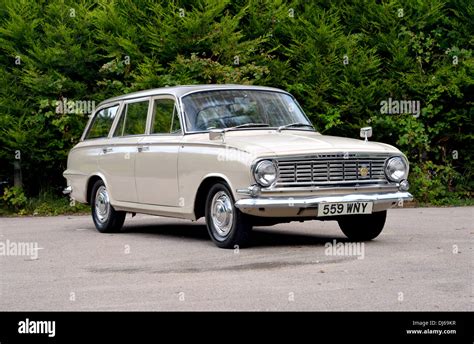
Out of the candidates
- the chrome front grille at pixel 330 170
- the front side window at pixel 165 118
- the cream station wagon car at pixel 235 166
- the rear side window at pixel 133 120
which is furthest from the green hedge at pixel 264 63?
the chrome front grille at pixel 330 170

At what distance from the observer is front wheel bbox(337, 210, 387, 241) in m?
11.1

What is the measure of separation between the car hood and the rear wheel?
2.64 meters

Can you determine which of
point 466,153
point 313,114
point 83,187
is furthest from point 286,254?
point 466,153

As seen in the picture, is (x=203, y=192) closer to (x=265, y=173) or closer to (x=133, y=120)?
(x=265, y=173)

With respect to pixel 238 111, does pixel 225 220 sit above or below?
below

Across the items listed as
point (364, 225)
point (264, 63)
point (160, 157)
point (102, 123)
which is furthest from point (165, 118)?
point (264, 63)

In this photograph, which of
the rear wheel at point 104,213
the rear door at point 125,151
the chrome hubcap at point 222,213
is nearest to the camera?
the chrome hubcap at point 222,213

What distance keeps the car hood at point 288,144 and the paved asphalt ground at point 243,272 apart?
105cm

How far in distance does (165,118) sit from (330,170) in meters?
2.52

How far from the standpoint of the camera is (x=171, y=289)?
793 cm

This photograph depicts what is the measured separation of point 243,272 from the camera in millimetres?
8781

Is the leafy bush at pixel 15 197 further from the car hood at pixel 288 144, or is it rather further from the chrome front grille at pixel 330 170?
the chrome front grille at pixel 330 170

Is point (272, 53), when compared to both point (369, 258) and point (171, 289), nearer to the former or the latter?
point (369, 258)

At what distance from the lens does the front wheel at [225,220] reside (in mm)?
10234
